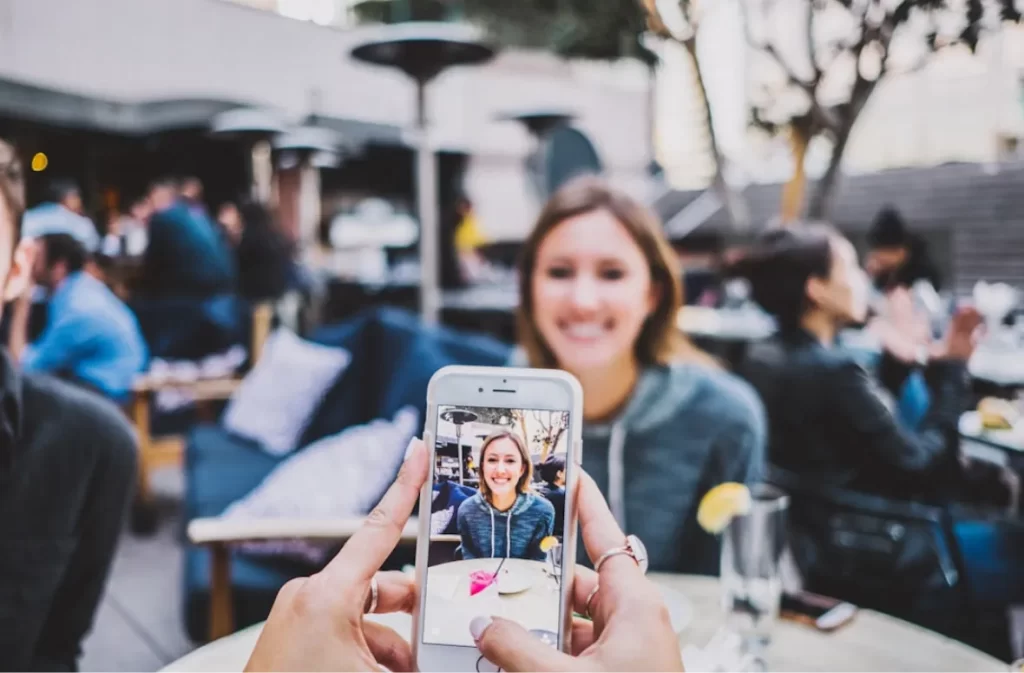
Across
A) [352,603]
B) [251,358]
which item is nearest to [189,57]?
[352,603]

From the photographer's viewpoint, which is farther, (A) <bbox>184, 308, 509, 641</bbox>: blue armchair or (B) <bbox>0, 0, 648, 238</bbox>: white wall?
(A) <bbox>184, 308, 509, 641</bbox>: blue armchair

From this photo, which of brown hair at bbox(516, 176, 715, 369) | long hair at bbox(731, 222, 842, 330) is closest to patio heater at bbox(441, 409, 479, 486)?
brown hair at bbox(516, 176, 715, 369)

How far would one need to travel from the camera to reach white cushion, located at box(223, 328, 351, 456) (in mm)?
2869

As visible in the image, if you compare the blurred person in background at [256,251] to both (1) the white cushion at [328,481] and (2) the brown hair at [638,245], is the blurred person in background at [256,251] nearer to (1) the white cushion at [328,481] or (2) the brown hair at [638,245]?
(1) the white cushion at [328,481]

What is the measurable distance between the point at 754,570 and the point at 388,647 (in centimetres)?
51

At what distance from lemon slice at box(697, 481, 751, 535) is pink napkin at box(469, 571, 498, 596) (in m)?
0.48

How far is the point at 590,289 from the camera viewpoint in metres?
1.19

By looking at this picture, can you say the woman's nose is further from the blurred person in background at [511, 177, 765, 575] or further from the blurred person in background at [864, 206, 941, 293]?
the blurred person in background at [864, 206, 941, 293]

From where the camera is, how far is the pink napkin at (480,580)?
0.63 meters

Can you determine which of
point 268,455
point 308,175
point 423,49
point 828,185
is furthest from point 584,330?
point 308,175

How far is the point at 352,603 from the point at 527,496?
0.47 feet

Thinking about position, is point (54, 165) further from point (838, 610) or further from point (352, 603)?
point (838, 610)

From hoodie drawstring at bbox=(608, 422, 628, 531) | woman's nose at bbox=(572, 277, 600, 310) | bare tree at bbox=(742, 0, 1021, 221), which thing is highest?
bare tree at bbox=(742, 0, 1021, 221)

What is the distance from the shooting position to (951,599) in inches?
65.5
